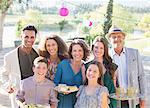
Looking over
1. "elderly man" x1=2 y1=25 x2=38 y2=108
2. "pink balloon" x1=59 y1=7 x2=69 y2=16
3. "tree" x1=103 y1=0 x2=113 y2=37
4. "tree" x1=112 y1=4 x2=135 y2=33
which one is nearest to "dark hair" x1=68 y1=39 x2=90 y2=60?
"elderly man" x1=2 y1=25 x2=38 y2=108

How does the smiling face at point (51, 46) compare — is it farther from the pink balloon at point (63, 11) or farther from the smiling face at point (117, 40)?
the pink balloon at point (63, 11)

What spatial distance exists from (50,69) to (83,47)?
1.15ft

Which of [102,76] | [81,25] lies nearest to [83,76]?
[102,76]

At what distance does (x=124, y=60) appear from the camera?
10.4 ft

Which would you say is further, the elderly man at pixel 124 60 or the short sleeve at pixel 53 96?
the elderly man at pixel 124 60

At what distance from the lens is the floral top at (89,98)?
291 centimetres

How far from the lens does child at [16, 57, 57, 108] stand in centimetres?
294

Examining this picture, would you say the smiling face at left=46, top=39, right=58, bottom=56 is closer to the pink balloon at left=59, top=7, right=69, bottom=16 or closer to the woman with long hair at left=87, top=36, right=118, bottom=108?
the woman with long hair at left=87, top=36, right=118, bottom=108

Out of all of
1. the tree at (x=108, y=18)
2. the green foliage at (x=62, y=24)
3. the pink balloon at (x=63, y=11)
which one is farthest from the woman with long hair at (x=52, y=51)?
the green foliage at (x=62, y=24)

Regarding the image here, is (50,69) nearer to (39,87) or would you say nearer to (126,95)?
(39,87)

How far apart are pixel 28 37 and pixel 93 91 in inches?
29.1

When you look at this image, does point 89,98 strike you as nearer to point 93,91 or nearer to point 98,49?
point 93,91

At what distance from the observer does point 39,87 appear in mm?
2953

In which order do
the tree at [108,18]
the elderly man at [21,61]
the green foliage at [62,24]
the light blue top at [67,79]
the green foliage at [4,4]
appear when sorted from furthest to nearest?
the green foliage at [62,24] < the tree at [108,18] < the green foliage at [4,4] < the elderly man at [21,61] < the light blue top at [67,79]
